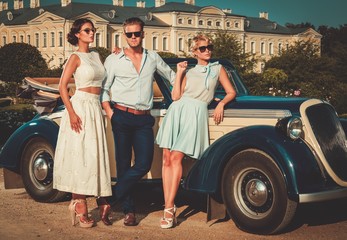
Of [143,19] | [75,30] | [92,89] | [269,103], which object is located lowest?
[269,103]

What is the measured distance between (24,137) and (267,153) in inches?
143

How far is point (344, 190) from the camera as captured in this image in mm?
7102

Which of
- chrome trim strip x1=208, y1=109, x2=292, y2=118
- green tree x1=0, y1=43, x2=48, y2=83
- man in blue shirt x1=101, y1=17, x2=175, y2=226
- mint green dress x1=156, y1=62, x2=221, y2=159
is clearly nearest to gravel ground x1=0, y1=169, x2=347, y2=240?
man in blue shirt x1=101, y1=17, x2=175, y2=226

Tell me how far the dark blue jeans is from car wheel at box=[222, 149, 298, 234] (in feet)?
2.77

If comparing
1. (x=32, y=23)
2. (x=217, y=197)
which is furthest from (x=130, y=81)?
(x=32, y=23)

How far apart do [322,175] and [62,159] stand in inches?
106

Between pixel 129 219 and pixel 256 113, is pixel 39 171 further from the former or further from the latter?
pixel 256 113

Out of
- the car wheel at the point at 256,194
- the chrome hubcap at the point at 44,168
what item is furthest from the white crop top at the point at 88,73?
the chrome hubcap at the point at 44,168

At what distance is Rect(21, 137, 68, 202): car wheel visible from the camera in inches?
353

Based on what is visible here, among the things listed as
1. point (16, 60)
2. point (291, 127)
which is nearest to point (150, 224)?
point (291, 127)

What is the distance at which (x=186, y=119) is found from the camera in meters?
7.47

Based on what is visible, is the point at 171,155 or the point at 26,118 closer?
the point at 171,155

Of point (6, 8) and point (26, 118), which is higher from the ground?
point (6, 8)

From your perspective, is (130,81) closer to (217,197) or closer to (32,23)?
(217,197)
